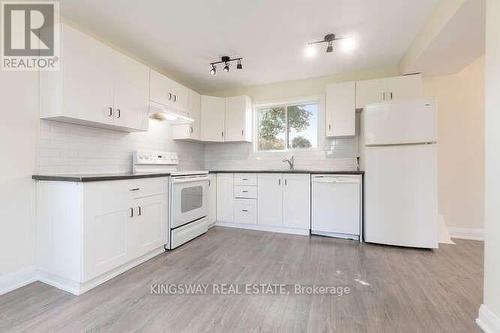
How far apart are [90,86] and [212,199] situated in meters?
2.23

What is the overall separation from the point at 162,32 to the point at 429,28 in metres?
2.80

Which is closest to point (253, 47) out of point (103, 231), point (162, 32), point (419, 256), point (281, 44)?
point (281, 44)

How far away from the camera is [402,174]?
9.03 ft

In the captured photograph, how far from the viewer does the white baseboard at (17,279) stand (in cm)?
181

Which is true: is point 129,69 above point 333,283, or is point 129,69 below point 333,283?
above

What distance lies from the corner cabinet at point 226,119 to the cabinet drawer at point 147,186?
1488 millimetres

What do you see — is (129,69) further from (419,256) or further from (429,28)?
(419,256)

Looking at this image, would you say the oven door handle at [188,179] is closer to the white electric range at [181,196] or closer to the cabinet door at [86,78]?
the white electric range at [181,196]

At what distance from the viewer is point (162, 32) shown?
2.54m

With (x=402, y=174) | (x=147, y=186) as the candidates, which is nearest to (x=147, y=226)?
(x=147, y=186)

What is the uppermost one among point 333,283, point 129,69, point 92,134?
point 129,69

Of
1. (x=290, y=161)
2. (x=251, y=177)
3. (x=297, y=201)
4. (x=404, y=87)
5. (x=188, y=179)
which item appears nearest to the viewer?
(x=188, y=179)

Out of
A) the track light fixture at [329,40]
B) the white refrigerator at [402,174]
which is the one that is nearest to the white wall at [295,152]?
the white refrigerator at [402,174]

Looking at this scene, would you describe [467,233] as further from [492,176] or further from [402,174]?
[492,176]
